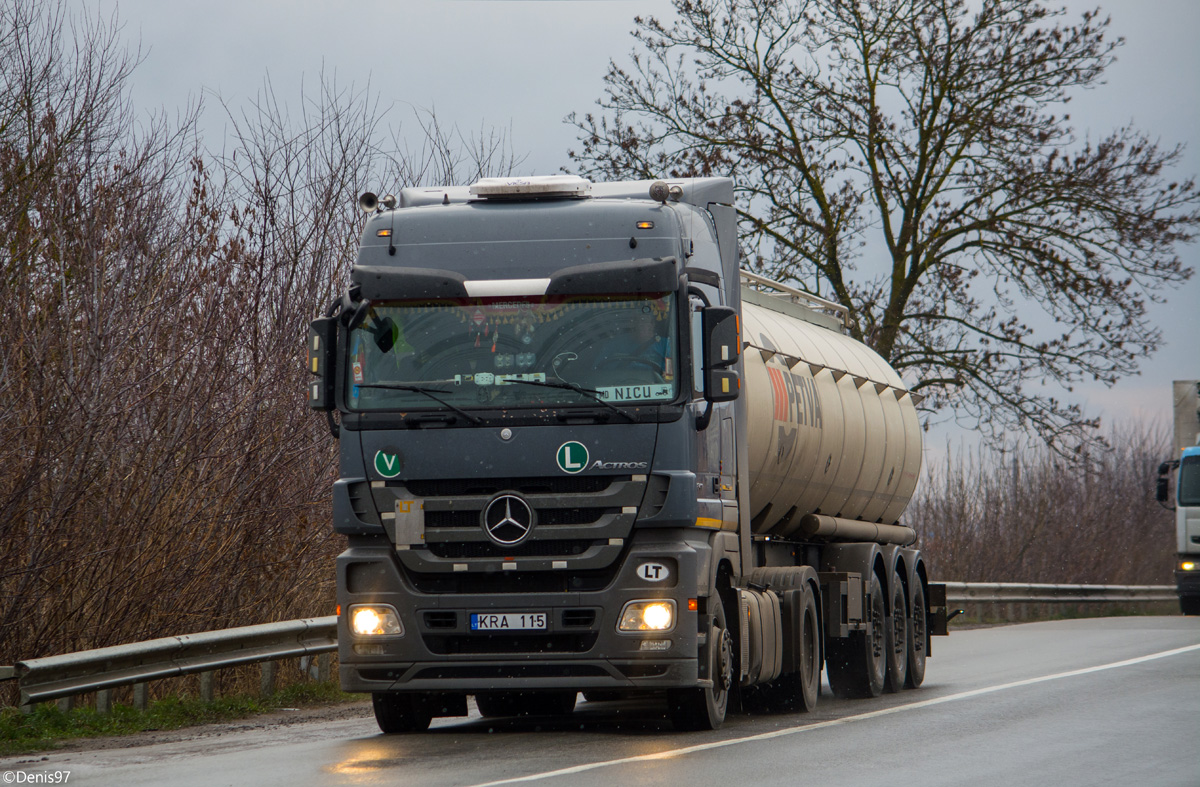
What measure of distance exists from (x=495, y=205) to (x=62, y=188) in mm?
5197

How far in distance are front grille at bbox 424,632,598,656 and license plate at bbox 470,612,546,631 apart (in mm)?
55

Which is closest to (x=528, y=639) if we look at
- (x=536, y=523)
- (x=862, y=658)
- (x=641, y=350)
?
(x=536, y=523)

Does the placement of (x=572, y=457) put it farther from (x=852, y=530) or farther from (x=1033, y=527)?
(x=1033, y=527)

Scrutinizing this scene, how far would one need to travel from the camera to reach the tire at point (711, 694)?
10602mm

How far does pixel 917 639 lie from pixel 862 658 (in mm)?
1870

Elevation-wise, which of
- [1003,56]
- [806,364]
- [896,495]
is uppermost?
[1003,56]

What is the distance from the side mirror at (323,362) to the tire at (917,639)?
7.73m

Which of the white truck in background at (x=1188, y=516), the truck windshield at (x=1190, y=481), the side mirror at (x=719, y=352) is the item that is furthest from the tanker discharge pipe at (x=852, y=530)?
the truck windshield at (x=1190, y=481)

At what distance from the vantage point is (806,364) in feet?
47.5

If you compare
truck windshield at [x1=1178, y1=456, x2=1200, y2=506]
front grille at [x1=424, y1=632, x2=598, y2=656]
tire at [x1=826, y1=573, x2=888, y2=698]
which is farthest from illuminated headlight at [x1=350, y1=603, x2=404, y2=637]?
truck windshield at [x1=1178, y1=456, x2=1200, y2=506]

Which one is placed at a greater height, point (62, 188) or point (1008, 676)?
point (62, 188)

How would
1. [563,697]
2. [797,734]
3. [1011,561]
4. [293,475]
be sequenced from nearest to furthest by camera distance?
[797,734], [563,697], [293,475], [1011,561]

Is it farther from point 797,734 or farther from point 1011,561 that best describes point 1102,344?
point 797,734

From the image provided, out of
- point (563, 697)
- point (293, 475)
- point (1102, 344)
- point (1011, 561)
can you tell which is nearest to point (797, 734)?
point (563, 697)
